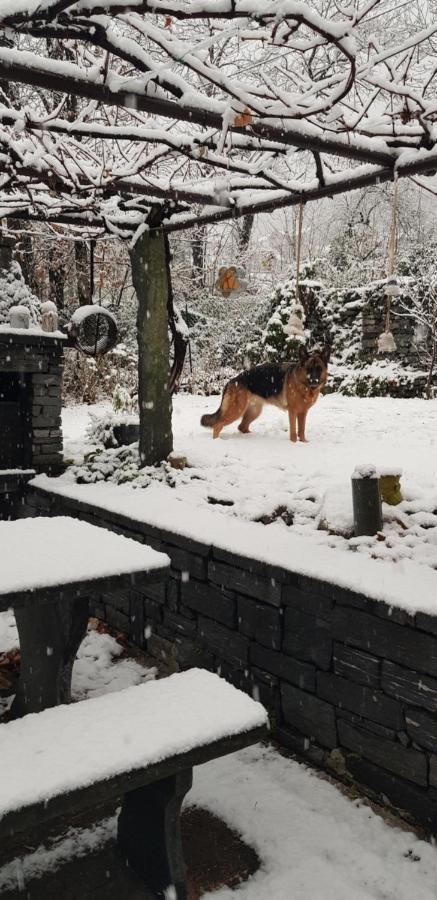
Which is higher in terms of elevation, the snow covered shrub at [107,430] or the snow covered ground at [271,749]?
the snow covered shrub at [107,430]

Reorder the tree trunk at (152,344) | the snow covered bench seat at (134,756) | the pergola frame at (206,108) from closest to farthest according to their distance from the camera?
the snow covered bench seat at (134,756) → the pergola frame at (206,108) → the tree trunk at (152,344)

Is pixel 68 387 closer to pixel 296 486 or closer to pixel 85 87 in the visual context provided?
pixel 296 486

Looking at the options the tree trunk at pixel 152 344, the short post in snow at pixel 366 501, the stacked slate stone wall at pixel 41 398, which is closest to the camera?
the short post in snow at pixel 366 501

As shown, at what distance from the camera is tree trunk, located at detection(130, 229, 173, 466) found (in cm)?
549

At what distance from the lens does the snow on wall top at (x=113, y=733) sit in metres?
1.98

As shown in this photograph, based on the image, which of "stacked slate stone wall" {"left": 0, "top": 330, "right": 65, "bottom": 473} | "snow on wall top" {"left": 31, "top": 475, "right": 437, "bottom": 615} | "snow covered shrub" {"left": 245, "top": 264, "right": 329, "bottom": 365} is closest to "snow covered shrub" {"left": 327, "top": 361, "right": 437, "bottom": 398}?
"snow covered shrub" {"left": 245, "top": 264, "right": 329, "bottom": 365}

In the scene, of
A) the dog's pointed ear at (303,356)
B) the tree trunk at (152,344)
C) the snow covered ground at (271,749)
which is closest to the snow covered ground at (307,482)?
the snow covered ground at (271,749)

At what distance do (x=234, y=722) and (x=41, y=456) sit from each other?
4.82m

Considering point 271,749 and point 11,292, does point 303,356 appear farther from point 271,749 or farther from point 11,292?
point 271,749

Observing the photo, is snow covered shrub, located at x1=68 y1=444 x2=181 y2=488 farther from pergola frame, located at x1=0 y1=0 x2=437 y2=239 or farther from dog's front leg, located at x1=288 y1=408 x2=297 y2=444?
pergola frame, located at x1=0 y1=0 x2=437 y2=239

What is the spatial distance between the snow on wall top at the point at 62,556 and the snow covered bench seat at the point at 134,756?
517 mm

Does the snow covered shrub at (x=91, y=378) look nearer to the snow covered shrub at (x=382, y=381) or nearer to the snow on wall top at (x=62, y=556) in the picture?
the snow covered shrub at (x=382, y=381)

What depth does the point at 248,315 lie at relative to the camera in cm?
1494

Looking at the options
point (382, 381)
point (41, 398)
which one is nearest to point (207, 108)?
point (41, 398)
